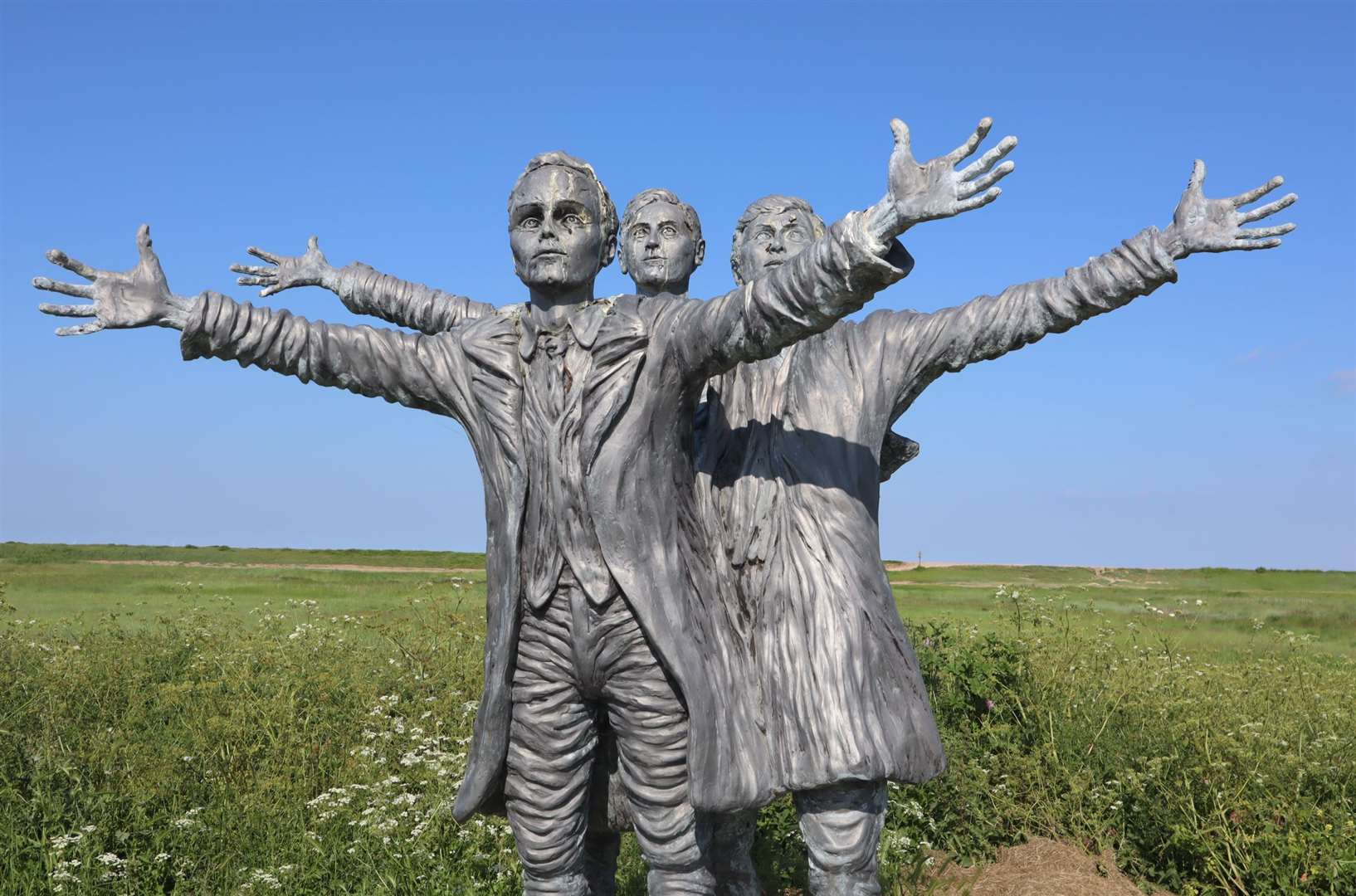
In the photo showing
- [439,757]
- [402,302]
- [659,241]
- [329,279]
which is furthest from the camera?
[439,757]

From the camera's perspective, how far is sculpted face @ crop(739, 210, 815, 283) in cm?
384

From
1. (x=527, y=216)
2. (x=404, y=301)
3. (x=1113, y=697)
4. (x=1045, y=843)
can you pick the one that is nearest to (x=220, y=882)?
(x=404, y=301)

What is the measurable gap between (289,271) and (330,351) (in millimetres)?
1849

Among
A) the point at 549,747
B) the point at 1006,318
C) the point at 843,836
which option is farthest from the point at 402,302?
the point at 843,836

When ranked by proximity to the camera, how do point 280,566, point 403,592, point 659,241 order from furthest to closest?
point 280,566, point 403,592, point 659,241

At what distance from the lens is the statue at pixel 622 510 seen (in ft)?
10.7

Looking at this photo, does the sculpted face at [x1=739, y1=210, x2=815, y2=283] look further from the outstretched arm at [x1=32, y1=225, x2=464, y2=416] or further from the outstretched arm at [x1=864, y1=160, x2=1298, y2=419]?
the outstretched arm at [x1=32, y1=225, x2=464, y2=416]

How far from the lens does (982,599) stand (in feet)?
48.1

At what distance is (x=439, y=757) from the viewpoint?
6.12 meters

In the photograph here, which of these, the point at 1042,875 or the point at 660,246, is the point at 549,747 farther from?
the point at 1042,875

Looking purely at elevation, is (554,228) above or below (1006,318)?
above

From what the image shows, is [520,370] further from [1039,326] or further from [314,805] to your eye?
[314,805]

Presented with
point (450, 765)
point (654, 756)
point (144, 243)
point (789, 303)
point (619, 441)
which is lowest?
point (450, 765)

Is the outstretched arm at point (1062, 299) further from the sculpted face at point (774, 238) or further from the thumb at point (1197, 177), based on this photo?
the sculpted face at point (774, 238)
